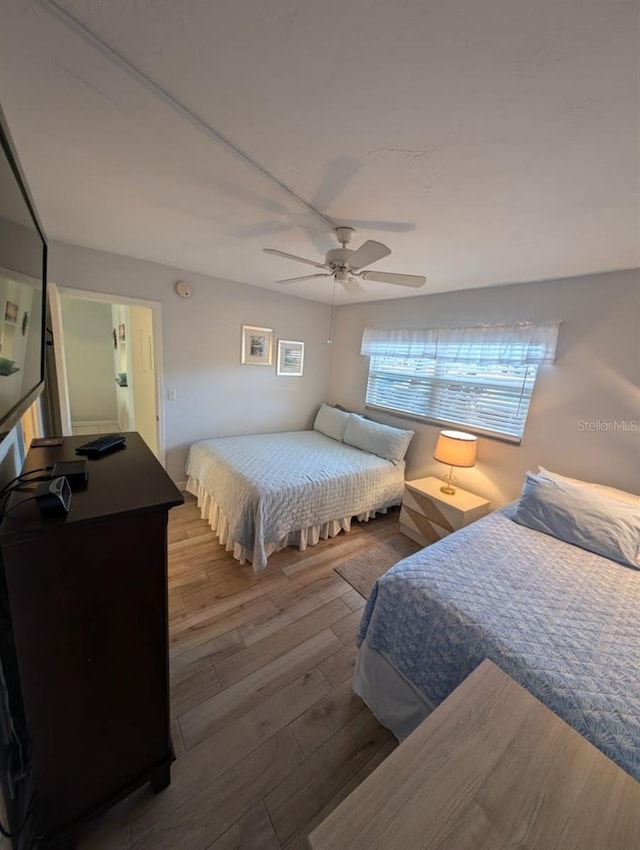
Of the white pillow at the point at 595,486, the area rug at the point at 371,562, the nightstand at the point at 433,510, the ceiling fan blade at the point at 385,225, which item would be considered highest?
the ceiling fan blade at the point at 385,225

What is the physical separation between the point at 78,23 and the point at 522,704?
2133mm

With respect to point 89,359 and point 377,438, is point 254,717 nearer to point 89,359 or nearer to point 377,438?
point 377,438

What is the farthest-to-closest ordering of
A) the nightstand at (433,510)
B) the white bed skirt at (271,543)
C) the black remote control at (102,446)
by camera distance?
the nightstand at (433,510), the white bed skirt at (271,543), the black remote control at (102,446)

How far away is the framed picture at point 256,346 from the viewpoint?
3467mm

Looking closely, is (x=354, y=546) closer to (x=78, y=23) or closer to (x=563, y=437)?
(x=563, y=437)

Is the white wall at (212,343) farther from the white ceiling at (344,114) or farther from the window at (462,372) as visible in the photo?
the window at (462,372)

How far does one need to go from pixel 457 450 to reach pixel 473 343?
982 mm

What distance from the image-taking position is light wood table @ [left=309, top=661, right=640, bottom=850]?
568 mm

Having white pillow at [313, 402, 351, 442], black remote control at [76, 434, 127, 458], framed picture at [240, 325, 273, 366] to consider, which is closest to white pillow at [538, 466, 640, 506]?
white pillow at [313, 402, 351, 442]

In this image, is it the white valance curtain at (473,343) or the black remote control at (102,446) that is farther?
the white valance curtain at (473,343)

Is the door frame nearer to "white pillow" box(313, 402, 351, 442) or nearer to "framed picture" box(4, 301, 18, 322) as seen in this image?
"white pillow" box(313, 402, 351, 442)

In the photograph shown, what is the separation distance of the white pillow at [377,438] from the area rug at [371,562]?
33.2 inches

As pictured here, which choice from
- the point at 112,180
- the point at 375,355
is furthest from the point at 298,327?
the point at 112,180

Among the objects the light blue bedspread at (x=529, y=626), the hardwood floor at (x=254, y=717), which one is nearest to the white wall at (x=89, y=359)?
the hardwood floor at (x=254, y=717)
